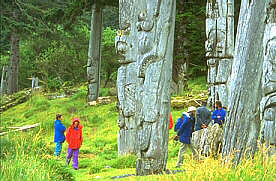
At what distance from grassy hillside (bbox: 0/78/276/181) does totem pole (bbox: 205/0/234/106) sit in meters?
2.00

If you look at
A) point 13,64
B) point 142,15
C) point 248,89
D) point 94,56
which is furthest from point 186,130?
point 13,64

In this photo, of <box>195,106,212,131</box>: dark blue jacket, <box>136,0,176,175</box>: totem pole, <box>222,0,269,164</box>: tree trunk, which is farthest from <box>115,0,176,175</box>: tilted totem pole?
<box>195,106,212,131</box>: dark blue jacket

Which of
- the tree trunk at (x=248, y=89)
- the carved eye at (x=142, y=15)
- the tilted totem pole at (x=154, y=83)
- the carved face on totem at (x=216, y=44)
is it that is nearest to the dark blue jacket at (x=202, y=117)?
the tilted totem pole at (x=154, y=83)

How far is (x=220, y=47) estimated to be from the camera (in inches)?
412

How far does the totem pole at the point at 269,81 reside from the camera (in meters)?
5.00

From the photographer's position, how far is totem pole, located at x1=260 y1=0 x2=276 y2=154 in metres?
5.00

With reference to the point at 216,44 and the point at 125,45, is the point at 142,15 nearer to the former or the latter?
the point at 125,45

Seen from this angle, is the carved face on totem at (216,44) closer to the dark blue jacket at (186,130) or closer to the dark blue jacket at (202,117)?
the dark blue jacket at (186,130)

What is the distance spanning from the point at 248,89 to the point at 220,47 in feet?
17.1

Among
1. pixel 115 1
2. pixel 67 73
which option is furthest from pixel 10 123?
pixel 67 73

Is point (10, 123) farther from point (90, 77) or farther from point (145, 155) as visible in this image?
point (145, 155)

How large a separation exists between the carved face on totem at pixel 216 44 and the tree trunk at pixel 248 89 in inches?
198

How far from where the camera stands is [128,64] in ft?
34.4

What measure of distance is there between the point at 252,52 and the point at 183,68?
40.3 feet
